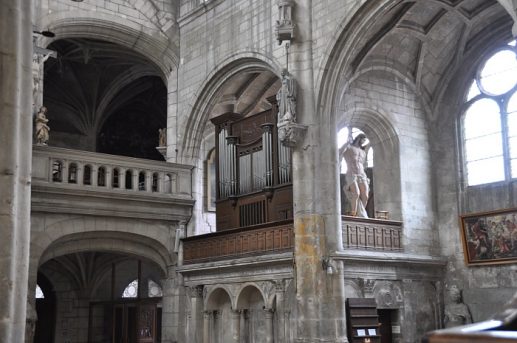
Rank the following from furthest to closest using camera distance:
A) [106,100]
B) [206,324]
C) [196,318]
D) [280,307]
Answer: [106,100] < [196,318] < [206,324] < [280,307]

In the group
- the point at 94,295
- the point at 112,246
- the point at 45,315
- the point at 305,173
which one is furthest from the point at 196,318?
the point at 45,315

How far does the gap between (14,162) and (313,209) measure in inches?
336

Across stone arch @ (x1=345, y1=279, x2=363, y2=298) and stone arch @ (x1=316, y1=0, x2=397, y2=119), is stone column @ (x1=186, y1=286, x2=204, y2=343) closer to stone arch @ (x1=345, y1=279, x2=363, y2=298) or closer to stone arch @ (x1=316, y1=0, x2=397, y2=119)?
stone arch @ (x1=345, y1=279, x2=363, y2=298)

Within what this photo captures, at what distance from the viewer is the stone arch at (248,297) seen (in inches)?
560

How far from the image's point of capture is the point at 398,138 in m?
15.2

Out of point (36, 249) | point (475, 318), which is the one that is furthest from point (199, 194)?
point (475, 318)

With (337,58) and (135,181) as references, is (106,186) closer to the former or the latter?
(135,181)

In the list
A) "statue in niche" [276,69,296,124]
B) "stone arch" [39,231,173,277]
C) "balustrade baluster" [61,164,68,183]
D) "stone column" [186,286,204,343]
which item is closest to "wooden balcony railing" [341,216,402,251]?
"statue in niche" [276,69,296,124]

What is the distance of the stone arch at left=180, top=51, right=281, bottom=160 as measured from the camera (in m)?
15.5

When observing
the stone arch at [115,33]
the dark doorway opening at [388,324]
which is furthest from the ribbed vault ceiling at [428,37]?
the stone arch at [115,33]

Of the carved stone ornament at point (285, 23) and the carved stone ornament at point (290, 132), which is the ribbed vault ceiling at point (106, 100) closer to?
the carved stone ornament at point (285, 23)

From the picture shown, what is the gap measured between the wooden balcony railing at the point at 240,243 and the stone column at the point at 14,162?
883 cm

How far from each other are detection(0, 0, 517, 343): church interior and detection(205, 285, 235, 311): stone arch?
0.07 meters

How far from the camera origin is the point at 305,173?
12812mm
